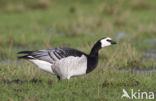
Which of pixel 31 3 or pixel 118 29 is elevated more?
pixel 31 3

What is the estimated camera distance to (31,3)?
82.7ft

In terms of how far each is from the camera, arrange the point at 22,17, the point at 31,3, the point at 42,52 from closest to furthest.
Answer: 1. the point at 42,52
2. the point at 22,17
3. the point at 31,3

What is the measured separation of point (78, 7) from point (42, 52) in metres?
14.8

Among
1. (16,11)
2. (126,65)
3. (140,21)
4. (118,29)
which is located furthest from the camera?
(16,11)

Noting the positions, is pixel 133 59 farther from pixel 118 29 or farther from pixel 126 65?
pixel 118 29

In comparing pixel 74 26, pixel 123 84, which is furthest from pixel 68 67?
pixel 74 26

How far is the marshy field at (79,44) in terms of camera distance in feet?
26.9

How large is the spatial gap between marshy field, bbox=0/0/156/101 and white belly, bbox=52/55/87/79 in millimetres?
184

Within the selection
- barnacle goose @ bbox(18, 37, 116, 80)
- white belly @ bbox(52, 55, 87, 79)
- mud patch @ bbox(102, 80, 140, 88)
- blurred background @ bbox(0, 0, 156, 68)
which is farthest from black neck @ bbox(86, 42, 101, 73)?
blurred background @ bbox(0, 0, 156, 68)

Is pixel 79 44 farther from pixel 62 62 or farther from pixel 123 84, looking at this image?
pixel 123 84

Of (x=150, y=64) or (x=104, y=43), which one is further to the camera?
(x=150, y=64)

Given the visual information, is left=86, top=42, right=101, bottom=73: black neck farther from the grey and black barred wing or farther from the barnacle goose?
the grey and black barred wing

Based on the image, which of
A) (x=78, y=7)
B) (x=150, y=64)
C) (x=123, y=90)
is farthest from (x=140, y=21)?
(x=123, y=90)

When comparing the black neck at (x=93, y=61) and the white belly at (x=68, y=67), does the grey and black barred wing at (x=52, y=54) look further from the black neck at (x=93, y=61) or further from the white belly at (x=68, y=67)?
the black neck at (x=93, y=61)
